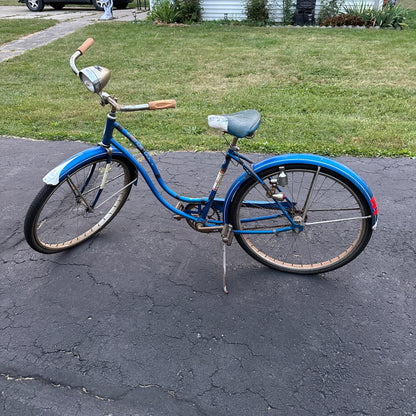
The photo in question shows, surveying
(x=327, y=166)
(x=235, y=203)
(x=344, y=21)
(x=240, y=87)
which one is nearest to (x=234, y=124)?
(x=235, y=203)

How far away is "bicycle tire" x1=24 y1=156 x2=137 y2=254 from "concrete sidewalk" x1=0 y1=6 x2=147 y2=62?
764cm

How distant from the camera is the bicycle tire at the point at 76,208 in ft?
9.37

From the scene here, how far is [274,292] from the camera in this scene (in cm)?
284

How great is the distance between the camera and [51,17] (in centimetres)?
1523

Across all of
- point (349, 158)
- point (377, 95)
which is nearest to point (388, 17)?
point (377, 95)

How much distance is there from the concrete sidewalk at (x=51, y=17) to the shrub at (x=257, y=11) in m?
3.92

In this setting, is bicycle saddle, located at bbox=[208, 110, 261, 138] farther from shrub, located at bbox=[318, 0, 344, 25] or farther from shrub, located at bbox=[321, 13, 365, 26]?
shrub, located at bbox=[318, 0, 344, 25]

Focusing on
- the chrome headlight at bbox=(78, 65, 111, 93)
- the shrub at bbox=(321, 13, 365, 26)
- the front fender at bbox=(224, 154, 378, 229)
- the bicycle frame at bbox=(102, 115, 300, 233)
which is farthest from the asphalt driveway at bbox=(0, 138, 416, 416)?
the shrub at bbox=(321, 13, 365, 26)

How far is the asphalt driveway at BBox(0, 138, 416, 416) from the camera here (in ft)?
7.04

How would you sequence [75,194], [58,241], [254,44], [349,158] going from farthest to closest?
[254,44], [349,158], [58,241], [75,194]

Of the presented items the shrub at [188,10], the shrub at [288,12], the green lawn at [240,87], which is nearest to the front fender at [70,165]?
the green lawn at [240,87]

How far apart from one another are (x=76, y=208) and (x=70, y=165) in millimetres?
573

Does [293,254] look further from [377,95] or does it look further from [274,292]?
[377,95]

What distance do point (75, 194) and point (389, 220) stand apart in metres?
2.69
